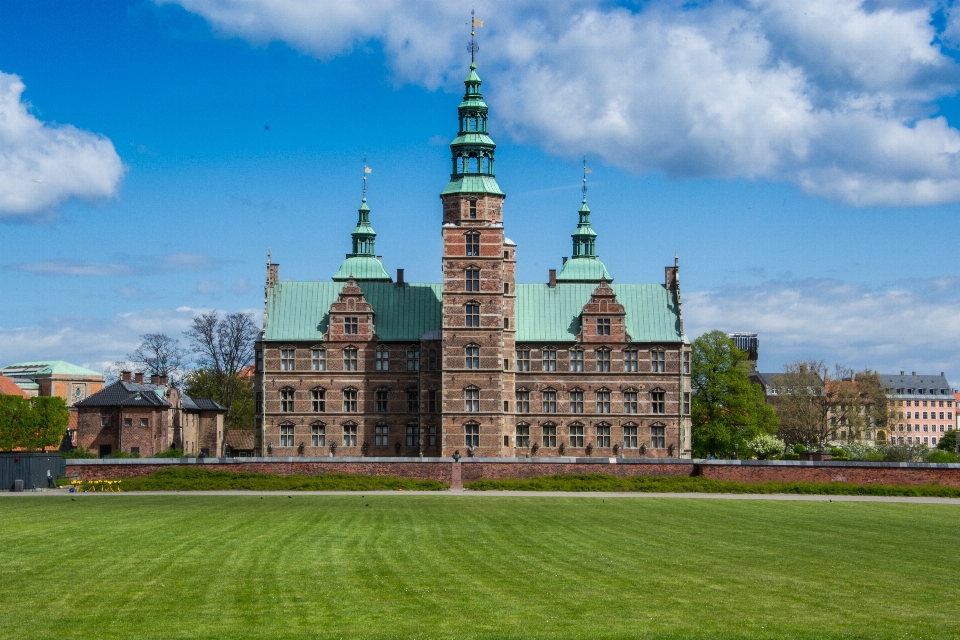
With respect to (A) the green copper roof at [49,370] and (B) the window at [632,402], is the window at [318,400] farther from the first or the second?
(A) the green copper roof at [49,370]

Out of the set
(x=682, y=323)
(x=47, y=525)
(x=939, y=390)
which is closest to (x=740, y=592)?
(x=47, y=525)

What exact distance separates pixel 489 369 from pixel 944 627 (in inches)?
2185

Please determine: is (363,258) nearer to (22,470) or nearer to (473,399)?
(473,399)

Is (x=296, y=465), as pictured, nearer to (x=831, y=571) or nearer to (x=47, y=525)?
(x=47, y=525)

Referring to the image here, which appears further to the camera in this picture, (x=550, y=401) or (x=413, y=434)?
(x=550, y=401)

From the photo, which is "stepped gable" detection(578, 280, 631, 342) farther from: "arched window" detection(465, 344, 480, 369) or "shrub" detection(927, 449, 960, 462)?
"shrub" detection(927, 449, 960, 462)

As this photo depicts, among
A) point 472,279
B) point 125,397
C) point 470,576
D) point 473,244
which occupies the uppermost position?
point 473,244

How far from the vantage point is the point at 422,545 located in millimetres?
27375

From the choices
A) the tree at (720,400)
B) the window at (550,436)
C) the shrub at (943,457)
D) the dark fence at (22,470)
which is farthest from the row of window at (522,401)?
the dark fence at (22,470)

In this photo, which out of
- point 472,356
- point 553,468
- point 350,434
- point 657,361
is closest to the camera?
point 553,468

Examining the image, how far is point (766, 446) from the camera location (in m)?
83.8

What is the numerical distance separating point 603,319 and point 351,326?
633 inches

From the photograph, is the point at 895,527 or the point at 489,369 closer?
the point at 895,527

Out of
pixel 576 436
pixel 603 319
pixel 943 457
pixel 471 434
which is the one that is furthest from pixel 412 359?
pixel 943 457
